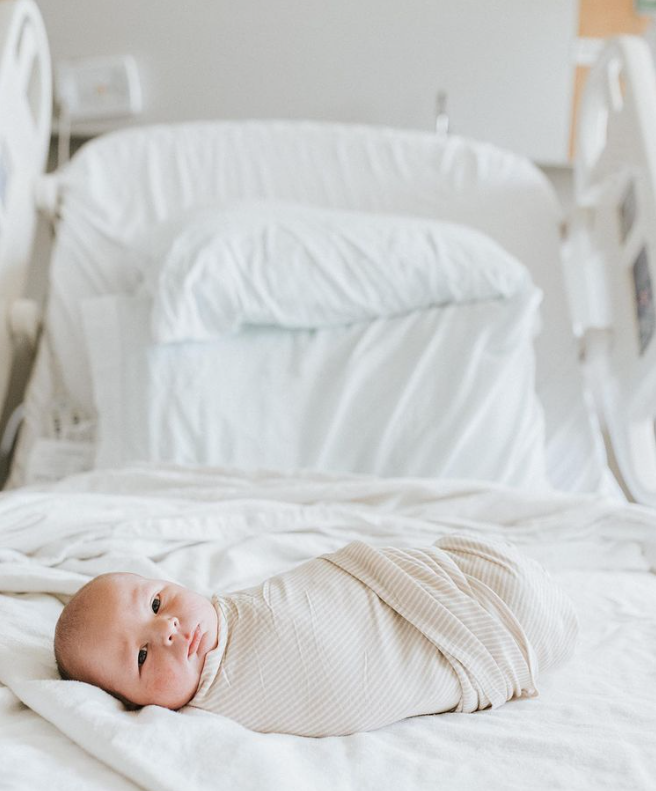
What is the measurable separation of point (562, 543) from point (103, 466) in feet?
2.47

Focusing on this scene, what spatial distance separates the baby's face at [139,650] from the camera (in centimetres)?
89

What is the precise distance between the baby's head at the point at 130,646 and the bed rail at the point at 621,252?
2.98 ft

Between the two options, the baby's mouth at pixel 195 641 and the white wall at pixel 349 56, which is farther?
the white wall at pixel 349 56

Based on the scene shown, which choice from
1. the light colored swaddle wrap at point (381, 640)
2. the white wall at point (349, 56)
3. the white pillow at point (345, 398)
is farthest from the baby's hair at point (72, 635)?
the white wall at point (349, 56)

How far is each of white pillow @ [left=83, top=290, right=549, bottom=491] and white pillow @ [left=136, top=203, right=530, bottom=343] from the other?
0.14 ft

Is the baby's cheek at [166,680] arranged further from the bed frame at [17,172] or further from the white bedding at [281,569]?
the bed frame at [17,172]

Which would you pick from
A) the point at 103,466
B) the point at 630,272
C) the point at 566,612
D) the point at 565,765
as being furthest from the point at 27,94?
the point at 565,765

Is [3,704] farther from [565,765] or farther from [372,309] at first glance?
[372,309]

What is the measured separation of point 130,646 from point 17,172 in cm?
121

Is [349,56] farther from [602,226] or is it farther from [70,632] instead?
[70,632]

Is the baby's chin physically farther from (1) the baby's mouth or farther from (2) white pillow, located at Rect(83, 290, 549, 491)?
(2) white pillow, located at Rect(83, 290, 549, 491)

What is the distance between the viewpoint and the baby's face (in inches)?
35.1

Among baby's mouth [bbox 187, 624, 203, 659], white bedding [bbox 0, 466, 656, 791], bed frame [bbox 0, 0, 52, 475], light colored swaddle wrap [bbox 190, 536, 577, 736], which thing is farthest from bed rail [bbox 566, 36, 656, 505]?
bed frame [bbox 0, 0, 52, 475]

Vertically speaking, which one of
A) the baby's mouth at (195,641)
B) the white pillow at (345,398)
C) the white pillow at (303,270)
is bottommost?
the white pillow at (345,398)
